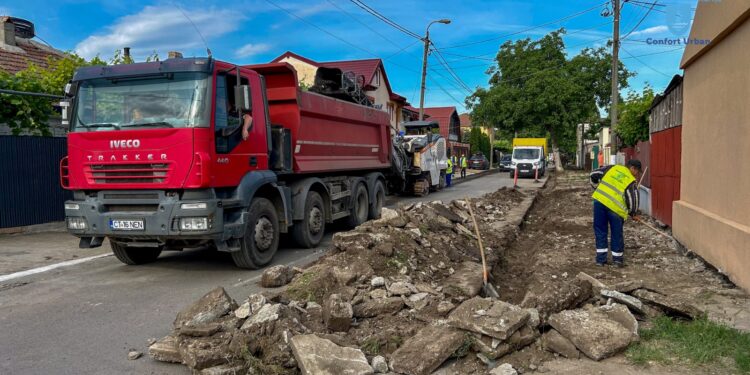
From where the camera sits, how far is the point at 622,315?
401 cm

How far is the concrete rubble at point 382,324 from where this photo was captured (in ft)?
11.7

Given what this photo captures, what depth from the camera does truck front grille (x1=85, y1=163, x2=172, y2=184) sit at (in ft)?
19.7

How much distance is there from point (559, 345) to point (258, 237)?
4340 mm

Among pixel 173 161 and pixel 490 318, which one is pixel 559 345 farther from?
pixel 173 161

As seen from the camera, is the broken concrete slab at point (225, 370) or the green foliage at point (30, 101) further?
the green foliage at point (30, 101)

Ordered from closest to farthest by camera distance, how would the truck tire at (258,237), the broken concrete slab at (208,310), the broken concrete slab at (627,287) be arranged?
the broken concrete slab at (208,310)
the broken concrete slab at (627,287)
the truck tire at (258,237)

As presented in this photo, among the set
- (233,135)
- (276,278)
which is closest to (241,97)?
(233,135)

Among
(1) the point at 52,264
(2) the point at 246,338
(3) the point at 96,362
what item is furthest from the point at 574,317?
(1) the point at 52,264

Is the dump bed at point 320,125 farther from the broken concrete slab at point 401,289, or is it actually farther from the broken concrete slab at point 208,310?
the broken concrete slab at point 208,310

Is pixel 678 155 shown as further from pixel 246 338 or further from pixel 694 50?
pixel 246 338

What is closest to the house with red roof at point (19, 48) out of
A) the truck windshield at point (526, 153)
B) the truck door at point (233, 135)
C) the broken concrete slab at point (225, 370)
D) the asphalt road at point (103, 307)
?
the asphalt road at point (103, 307)

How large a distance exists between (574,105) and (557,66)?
3484mm

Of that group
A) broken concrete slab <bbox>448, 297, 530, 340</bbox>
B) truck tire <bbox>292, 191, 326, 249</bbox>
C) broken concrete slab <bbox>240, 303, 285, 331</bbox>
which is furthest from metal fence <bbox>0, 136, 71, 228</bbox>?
broken concrete slab <bbox>448, 297, 530, 340</bbox>

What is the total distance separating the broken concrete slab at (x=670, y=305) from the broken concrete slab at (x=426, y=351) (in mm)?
1861
